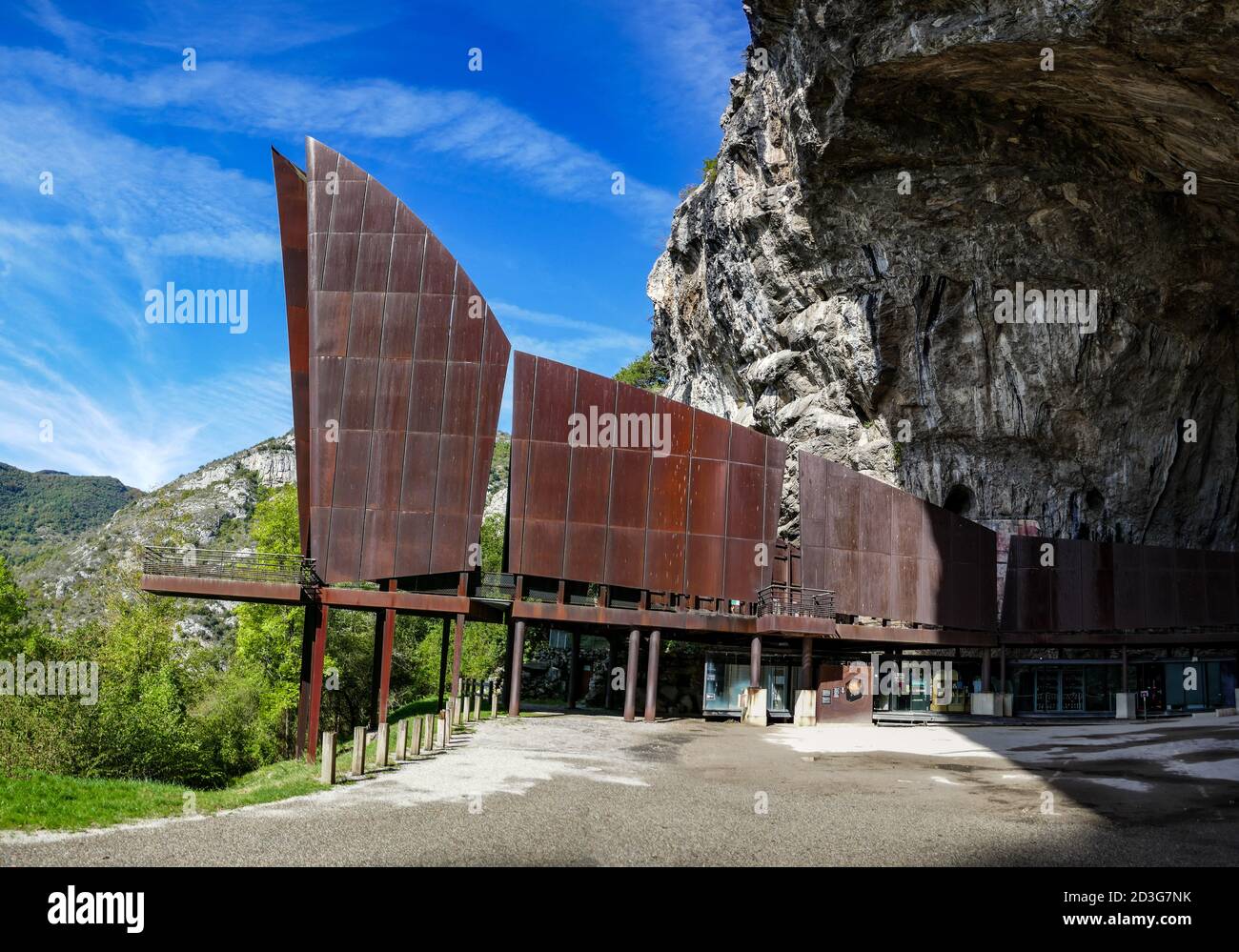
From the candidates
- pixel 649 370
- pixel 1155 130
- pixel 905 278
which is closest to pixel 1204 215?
pixel 1155 130

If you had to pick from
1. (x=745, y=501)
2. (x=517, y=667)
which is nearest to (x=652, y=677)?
(x=517, y=667)

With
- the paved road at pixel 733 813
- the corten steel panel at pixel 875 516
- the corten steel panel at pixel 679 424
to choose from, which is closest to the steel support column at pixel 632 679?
the corten steel panel at pixel 679 424

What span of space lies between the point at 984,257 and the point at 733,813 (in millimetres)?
36090

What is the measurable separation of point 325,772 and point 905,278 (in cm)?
3810

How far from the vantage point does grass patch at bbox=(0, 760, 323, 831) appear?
1346 cm

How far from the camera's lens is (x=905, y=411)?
163ft

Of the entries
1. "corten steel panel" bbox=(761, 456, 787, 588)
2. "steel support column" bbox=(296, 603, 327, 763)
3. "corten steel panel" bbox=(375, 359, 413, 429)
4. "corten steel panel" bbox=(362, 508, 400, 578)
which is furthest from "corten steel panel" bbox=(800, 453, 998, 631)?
"steel support column" bbox=(296, 603, 327, 763)

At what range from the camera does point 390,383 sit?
3266 cm

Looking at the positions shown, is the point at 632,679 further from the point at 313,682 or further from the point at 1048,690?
the point at 1048,690

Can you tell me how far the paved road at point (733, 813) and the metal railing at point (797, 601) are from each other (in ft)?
32.9

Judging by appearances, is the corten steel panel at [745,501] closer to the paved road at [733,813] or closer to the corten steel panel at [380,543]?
the paved road at [733,813]

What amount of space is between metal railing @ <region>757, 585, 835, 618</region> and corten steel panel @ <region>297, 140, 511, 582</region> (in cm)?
1041
